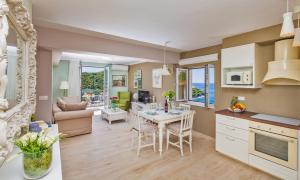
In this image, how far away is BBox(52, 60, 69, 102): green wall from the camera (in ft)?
21.6

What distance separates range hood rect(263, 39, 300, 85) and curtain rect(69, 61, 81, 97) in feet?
23.6

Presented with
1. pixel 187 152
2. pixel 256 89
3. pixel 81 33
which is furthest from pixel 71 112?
pixel 256 89

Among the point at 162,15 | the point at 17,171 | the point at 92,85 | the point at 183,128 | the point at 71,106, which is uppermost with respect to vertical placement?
the point at 162,15

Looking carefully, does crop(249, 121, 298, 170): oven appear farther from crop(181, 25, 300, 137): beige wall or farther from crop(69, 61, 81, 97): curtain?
crop(69, 61, 81, 97): curtain

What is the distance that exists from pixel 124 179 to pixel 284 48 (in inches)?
132

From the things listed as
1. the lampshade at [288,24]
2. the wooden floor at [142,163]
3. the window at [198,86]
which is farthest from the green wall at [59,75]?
the lampshade at [288,24]

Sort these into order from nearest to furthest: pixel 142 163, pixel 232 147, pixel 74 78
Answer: pixel 142 163
pixel 232 147
pixel 74 78

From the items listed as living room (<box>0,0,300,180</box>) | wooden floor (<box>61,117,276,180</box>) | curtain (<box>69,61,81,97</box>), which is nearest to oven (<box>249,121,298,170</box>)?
living room (<box>0,0,300,180</box>)

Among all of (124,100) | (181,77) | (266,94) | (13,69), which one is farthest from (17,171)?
(124,100)

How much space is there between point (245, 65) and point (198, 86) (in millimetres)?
1924

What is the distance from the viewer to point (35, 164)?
96 cm

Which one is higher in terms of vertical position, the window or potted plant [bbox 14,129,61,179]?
the window

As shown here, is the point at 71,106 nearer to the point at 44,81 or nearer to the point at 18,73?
→ the point at 44,81

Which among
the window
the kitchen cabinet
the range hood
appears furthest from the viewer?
the window
